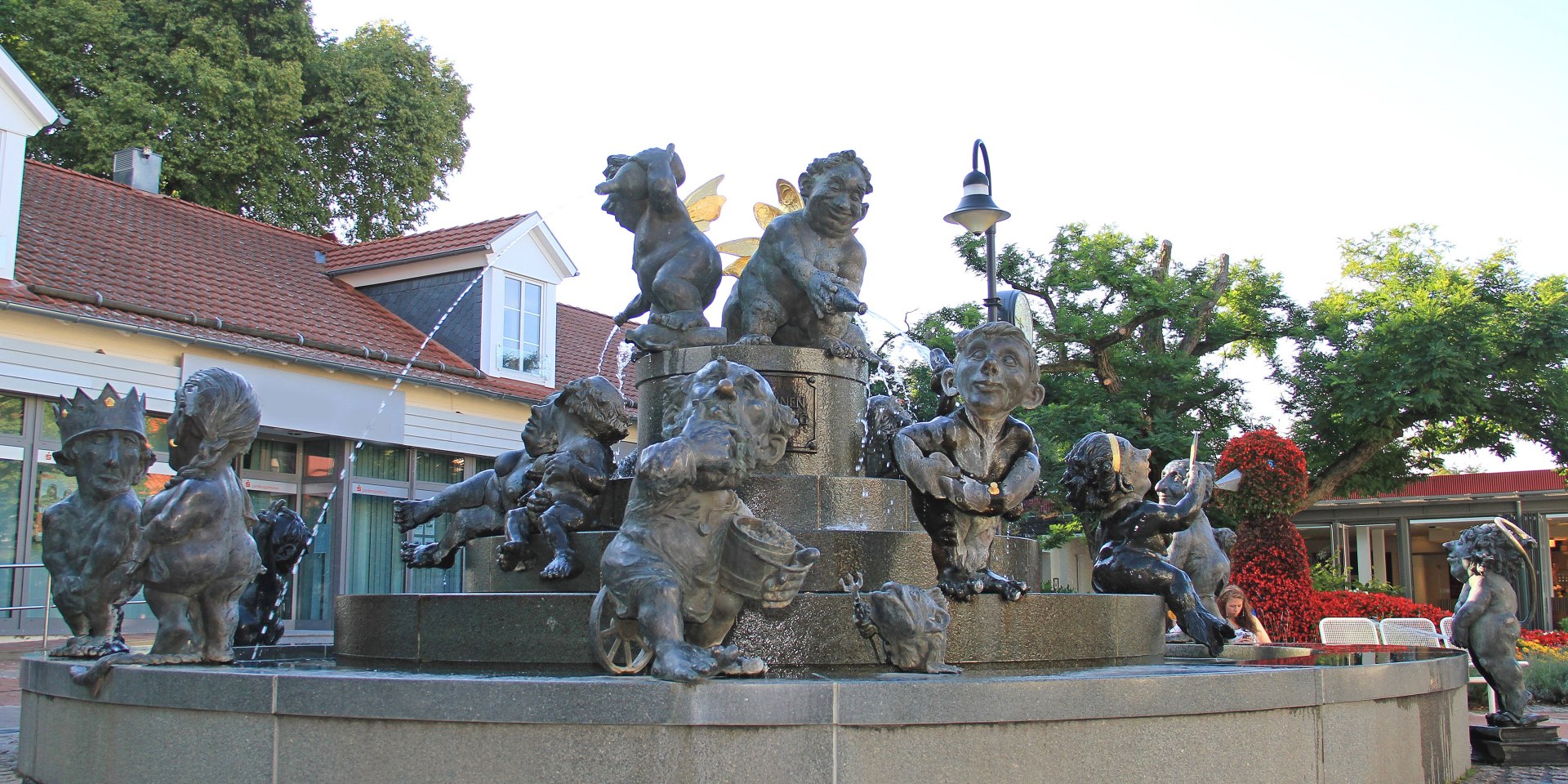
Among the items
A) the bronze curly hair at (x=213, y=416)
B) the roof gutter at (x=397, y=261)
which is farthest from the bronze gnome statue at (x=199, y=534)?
the roof gutter at (x=397, y=261)

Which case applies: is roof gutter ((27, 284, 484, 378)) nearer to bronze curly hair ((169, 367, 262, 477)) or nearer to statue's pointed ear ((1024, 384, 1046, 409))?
bronze curly hair ((169, 367, 262, 477))

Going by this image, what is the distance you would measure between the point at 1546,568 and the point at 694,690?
39.3 meters

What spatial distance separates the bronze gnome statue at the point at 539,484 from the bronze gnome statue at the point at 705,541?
6.37 feet

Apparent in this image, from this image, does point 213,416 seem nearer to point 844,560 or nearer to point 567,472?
point 567,472

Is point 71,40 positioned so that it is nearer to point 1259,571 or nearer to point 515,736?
point 1259,571

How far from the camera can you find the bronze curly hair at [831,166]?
7.98 meters

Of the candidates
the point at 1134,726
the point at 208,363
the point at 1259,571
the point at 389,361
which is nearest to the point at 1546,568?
the point at 1259,571

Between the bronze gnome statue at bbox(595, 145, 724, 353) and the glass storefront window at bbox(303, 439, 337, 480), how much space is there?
13438mm

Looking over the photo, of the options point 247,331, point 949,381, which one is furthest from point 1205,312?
point 949,381

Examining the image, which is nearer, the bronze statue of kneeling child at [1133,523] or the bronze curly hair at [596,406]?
the bronze curly hair at [596,406]

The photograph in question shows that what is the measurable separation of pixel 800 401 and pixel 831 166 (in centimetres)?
146

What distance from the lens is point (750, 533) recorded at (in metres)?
4.86

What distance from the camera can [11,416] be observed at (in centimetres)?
1664

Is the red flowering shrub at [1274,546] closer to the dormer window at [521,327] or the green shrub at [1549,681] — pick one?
the green shrub at [1549,681]
